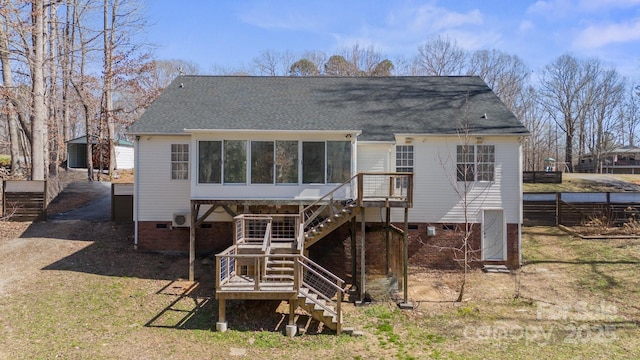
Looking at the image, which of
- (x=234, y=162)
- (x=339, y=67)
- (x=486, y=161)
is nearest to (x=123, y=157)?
(x=339, y=67)

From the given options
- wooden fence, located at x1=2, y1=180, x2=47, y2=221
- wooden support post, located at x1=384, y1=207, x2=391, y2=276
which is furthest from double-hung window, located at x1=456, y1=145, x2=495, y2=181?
wooden fence, located at x1=2, y1=180, x2=47, y2=221

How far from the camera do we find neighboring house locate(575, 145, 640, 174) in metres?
43.9

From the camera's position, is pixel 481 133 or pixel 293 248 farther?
pixel 481 133

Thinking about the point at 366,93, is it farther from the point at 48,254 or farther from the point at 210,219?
the point at 48,254

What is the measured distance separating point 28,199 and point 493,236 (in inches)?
701

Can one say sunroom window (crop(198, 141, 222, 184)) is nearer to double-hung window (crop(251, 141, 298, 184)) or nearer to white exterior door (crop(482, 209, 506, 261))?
double-hung window (crop(251, 141, 298, 184))

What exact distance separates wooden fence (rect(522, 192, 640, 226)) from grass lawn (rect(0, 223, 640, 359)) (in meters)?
2.79

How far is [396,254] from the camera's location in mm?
13516

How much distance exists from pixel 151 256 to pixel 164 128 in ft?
14.3

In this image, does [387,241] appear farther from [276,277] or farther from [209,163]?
[209,163]

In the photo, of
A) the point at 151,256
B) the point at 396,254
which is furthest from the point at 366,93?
the point at 151,256

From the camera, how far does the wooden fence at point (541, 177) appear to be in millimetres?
24609

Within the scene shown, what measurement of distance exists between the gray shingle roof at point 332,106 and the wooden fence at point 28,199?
597 centimetres

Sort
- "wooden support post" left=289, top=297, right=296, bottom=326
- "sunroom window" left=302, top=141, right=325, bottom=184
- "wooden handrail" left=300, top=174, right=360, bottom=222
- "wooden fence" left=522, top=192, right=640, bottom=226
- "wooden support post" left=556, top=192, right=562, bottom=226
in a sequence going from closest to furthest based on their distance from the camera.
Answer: "wooden support post" left=289, top=297, right=296, bottom=326 < "wooden handrail" left=300, top=174, right=360, bottom=222 < "sunroom window" left=302, top=141, right=325, bottom=184 < "wooden fence" left=522, top=192, right=640, bottom=226 < "wooden support post" left=556, top=192, right=562, bottom=226
